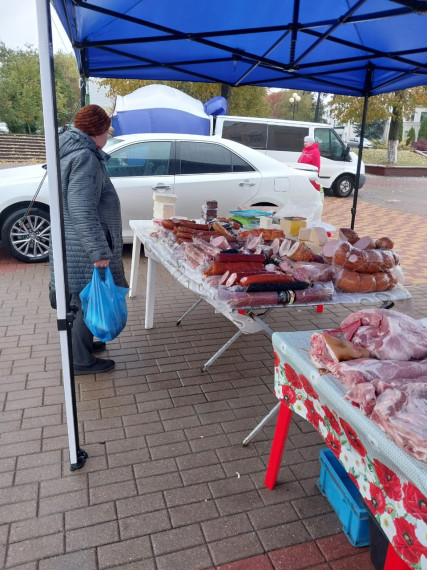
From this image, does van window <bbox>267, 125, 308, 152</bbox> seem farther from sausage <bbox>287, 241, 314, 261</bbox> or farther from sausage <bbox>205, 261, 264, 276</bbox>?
sausage <bbox>205, 261, 264, 276</bbox>

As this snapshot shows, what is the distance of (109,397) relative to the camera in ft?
11.3

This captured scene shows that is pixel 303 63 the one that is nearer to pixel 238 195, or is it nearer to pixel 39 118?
pixel 238 195

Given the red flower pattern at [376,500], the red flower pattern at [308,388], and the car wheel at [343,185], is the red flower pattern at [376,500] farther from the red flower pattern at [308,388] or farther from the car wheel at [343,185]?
the car wheel at [343,185]

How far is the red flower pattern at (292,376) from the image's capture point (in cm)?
226

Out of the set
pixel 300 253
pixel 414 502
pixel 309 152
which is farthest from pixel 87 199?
pixel 309 152

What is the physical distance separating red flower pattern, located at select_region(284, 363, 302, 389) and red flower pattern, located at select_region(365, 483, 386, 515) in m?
0.60

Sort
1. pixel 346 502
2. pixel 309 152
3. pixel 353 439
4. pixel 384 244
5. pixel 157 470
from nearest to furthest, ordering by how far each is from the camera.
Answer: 1. pixel 353 439
2. pixel 346 502
3. pixel 157 470
4. pixel 384 244
5. pixel 309 152

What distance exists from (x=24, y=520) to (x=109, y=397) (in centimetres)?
118

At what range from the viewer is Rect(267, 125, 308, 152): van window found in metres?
13.3

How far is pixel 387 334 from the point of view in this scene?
80.2 inches

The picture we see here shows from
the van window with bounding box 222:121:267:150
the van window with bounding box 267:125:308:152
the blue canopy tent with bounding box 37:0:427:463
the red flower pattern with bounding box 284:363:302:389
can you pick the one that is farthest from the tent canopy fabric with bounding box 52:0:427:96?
the van window with bounding box 267:125:308:152

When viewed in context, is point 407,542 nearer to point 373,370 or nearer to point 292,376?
point 373,370

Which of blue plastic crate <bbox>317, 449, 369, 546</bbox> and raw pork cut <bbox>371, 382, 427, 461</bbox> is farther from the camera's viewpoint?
blue plastic crate <bbox>317, 449, 369, 546</bbox>

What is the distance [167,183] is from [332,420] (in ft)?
17.8
